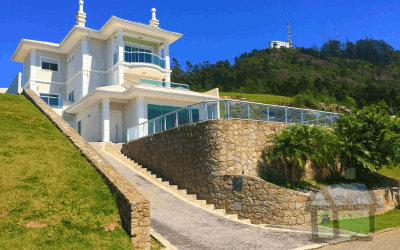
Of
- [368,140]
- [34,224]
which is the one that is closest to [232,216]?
[34,224]

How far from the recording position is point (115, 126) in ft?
83.4

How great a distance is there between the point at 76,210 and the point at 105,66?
2495cm

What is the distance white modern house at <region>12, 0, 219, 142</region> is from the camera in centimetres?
2423

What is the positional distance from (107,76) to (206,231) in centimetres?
2395

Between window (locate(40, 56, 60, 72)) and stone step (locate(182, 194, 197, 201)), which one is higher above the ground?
window (locate(40, 56, 60, 72))

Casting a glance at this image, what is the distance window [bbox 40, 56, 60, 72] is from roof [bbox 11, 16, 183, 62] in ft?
2.97

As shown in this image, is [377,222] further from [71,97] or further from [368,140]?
[71,97]

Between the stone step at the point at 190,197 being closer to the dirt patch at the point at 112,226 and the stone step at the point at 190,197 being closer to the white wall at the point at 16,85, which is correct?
the dirt patch at the point at 112,226

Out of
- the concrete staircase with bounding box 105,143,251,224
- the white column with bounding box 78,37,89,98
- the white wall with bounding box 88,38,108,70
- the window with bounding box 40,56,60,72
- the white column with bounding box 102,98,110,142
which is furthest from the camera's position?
the window with bounding box 40,56,60,72

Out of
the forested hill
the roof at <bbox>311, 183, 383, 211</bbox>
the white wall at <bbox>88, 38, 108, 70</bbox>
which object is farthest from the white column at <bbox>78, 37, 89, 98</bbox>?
the forested hill

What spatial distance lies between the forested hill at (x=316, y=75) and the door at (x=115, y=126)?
31.2 metres

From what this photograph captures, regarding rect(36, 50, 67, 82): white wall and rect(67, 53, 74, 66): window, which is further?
rect(67, 53, 74, 66): window

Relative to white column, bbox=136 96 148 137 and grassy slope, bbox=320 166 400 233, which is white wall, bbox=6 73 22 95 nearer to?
white column, bbox=136 96 148 137

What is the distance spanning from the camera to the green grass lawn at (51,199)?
803 cm
